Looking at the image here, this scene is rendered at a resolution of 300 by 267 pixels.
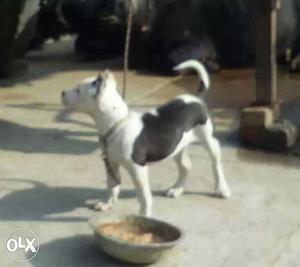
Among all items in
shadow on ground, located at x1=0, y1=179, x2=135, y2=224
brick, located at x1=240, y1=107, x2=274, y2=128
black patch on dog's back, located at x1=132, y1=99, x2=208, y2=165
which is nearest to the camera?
black patch on dog's back, located at x1=132, y1=99, x2=208, y2=165

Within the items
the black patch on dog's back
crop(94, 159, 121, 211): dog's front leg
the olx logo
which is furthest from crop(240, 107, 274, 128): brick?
the olx logo

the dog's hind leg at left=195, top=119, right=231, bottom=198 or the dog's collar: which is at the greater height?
the dog's collar

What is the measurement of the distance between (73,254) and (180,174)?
4.21 ft

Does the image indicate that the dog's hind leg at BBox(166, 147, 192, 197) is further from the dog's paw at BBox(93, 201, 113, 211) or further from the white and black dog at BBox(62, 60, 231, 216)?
the dog's paw at BBox(93, 201, 113, 211)

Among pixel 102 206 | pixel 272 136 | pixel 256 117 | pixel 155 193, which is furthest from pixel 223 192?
pixel 256 117

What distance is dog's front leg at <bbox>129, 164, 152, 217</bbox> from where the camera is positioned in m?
5.27

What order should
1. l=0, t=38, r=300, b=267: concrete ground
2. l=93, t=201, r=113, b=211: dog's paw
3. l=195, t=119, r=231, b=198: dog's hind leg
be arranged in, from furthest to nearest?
l=195, t=119, r=231, b=198: dog's hind leg → l=93, t=201, r=113, b=211: dog's paw → l=0, t=38, r=300, b=267: concrete ground

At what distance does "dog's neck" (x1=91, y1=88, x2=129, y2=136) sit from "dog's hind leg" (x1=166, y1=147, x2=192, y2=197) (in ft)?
2.59

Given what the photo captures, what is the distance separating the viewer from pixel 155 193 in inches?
237

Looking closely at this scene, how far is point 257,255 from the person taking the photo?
16.4ft

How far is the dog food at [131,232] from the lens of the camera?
4.92 m

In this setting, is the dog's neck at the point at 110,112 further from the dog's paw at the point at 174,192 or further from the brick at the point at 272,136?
the brick at the point at 272,136

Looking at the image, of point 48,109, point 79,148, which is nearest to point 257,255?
point 79,148

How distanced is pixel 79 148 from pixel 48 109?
1504mm
